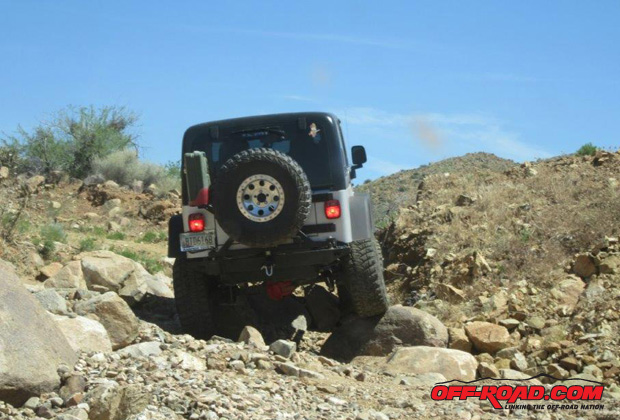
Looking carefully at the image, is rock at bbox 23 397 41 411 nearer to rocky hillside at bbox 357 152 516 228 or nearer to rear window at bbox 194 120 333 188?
rear window at bbox 194 120 333 188

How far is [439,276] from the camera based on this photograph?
11266 mm

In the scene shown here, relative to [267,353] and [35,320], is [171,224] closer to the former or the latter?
[267,353]

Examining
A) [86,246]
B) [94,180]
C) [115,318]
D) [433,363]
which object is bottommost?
[433,363]

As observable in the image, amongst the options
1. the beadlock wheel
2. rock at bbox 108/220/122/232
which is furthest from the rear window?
rock at bbox 108/220/122/232

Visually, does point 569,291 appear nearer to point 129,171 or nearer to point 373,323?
point 373,323

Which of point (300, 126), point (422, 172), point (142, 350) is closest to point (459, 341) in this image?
point (300, 126)

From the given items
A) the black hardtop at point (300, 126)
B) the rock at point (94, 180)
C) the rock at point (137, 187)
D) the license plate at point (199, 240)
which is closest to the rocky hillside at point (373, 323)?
Answer: the license plate at point (199, 240)

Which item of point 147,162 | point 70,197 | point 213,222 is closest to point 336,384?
point 213,222

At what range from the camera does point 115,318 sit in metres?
7.04

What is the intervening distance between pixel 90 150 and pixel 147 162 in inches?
68.2

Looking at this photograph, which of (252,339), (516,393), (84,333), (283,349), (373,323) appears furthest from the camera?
(373,323)

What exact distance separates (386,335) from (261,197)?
6.86 ft

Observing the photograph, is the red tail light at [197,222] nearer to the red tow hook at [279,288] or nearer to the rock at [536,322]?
the red tow hook at [279,288]

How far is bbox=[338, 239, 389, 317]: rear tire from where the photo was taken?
8070mm
